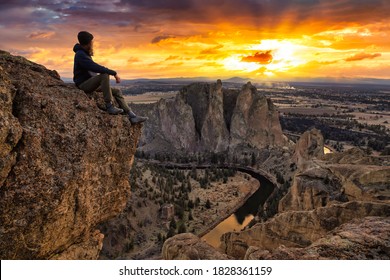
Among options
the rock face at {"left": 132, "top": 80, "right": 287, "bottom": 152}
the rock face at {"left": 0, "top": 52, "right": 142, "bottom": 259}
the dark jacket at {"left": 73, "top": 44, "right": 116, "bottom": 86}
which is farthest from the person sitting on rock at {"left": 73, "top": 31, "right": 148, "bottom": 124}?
the rock face at {"left": 132, "top": 80, "right": 287, "bottom": 152}

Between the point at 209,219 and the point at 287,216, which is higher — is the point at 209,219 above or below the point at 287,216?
below

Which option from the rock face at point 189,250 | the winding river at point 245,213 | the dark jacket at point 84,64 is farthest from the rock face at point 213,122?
the dark jacket at point 84,64

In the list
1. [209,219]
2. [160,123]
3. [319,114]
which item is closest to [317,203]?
[209,219]

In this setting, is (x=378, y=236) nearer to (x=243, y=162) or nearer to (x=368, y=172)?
(x=368, y=172)

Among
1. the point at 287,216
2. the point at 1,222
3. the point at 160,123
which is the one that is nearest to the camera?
the point at 1,222

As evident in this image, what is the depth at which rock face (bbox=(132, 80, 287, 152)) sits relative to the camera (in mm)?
58375

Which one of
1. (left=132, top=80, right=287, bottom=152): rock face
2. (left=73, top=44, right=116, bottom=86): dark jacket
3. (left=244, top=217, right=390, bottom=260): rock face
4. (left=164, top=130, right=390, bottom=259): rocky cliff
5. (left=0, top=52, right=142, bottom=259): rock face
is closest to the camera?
(left=0, top=52, right=142, bottom=259): rock face

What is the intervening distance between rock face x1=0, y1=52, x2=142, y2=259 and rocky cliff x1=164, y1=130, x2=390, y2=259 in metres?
3.13

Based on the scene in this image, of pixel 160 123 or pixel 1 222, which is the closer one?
pixel 1 222

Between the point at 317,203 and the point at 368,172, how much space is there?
9.69ft

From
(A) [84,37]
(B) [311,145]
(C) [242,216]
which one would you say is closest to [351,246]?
(A) [84,37]

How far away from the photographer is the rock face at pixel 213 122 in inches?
2298

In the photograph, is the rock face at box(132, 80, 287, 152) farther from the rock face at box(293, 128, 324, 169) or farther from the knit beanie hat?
the knit beanie hat

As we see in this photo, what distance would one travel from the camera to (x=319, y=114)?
11325 centimetres
